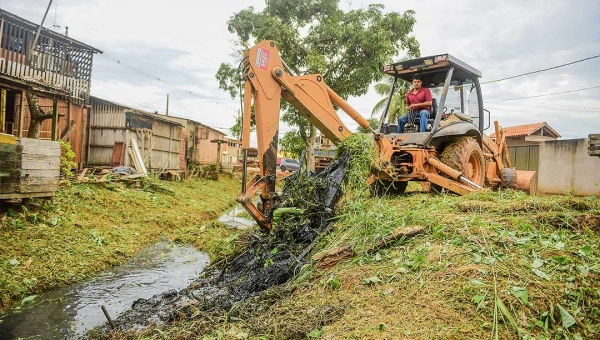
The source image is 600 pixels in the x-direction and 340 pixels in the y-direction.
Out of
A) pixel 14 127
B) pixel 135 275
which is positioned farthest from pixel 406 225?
pixel 14 127

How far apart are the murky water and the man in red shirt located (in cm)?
456

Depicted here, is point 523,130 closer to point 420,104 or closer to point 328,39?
point 328,39

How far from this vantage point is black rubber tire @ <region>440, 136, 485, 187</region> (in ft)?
22.0

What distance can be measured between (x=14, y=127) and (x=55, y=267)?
9.50 meters

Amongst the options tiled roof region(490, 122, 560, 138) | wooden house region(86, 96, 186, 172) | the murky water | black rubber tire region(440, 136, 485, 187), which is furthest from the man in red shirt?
tiled roof region(490, 122, 560, 138)

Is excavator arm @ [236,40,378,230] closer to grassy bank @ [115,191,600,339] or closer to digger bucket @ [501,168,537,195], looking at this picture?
grassy bank @ [115,191,600,339]

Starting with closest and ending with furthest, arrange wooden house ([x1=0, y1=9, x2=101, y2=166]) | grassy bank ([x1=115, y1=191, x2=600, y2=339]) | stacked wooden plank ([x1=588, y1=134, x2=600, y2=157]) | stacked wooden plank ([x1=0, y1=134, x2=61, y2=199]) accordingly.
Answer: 1. grassy bank ([x1=115, y1=191, x2=600, y2=339])
2. stacked wooden plank ([x1=0, y1=134, x2=61, y2=199])
3. stacked wooden plank ([x1=588, y1=134, x2=600, y2=157])
4. wooden house ([x1=0, y1=9, x2=101, y2=166])

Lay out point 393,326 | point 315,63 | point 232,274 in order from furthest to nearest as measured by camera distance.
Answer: point 315,63, point 232,274, point 393,326

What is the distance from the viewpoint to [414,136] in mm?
6711

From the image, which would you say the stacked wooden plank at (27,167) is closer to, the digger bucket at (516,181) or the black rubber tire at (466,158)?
the black rubber tire at (466,158)

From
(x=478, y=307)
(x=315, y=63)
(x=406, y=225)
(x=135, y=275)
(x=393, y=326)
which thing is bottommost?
(x=135, y=275)

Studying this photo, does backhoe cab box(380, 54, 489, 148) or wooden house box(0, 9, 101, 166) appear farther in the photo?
wooden house box(0, 9, 101, 166)

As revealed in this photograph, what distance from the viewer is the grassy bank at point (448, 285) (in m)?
2.57

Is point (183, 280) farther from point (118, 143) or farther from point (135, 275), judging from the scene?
point (118, 143)
